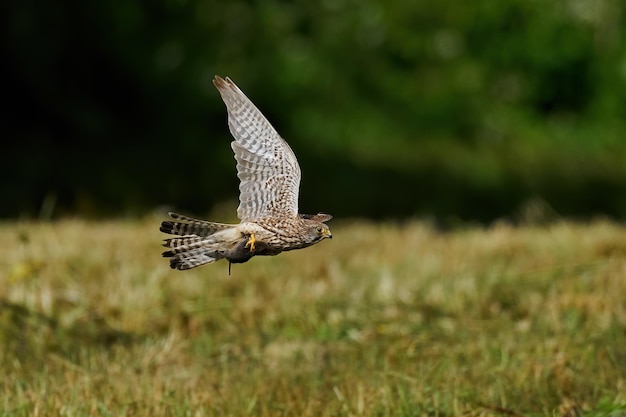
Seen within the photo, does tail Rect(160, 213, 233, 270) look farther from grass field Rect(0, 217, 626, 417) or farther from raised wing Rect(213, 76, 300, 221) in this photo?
grass field Rect(0, 217, 626, 417)

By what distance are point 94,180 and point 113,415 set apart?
6.72 metres

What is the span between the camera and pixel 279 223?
5.24 feet

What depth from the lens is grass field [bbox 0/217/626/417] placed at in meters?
3.20

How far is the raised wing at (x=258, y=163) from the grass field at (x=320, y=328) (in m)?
1.49

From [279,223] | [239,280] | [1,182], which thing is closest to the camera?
[279,223]

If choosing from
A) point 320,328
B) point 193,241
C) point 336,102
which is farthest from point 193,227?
point 336,102

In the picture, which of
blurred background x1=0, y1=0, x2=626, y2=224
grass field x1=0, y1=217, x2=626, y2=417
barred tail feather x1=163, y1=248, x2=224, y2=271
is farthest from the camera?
blurred background x1=0, y1=0, x2=626, y2=224

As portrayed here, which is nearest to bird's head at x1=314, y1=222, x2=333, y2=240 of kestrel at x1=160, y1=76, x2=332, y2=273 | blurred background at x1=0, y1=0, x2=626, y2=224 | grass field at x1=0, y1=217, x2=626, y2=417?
kestrel at x1=160, y1=76, x2=332, y2=273

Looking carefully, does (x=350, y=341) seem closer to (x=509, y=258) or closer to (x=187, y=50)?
(x=509, y=258)

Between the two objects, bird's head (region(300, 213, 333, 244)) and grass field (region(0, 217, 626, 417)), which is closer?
bird's head (region(300, 213, 333, 244))

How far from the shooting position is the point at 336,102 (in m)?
11.4

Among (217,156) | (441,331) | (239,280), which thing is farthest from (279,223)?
(217,156)

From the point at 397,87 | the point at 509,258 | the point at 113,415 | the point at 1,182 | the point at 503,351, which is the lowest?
the point at 113,415

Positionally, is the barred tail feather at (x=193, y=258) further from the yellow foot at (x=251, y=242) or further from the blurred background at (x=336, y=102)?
the blurred background at (x=336, y=102)
